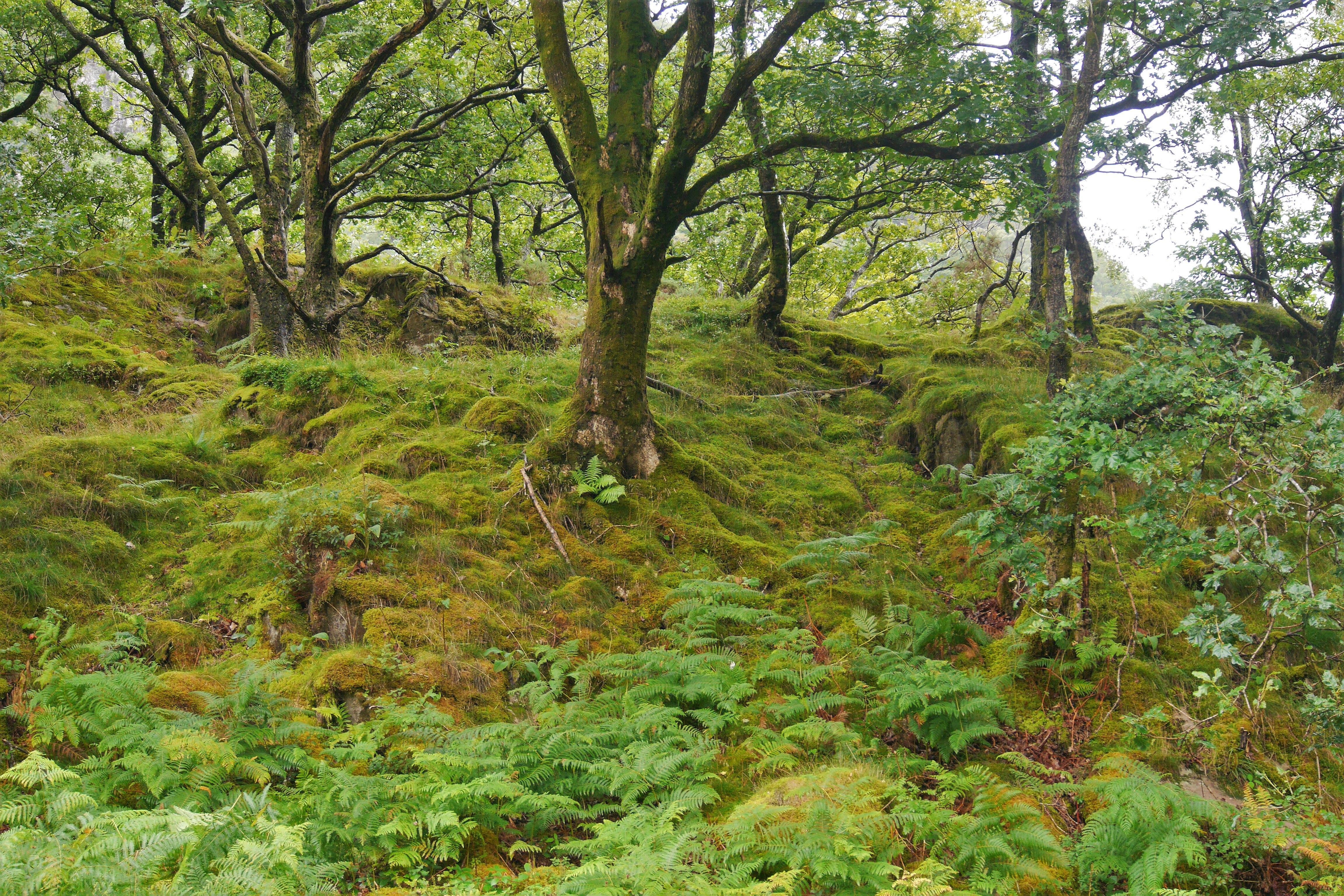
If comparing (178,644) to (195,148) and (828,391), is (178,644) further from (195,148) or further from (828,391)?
(195,148)

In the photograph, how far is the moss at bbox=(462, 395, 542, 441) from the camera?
8180mm

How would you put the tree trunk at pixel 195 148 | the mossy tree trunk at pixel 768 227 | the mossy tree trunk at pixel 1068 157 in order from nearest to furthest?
the mossy tree trunk at pixel 1068 157
the mossy tree trunk at pixel 768 227
the tree trunk at pixel 195 148

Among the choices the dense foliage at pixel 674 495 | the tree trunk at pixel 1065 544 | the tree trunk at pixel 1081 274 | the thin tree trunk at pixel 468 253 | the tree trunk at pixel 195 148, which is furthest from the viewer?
the tree trunk at pixel 195 148

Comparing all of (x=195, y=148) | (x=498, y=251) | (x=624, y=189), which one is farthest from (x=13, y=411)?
(x=195, y=148)

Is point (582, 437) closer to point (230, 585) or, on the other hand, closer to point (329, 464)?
point (329, 464)

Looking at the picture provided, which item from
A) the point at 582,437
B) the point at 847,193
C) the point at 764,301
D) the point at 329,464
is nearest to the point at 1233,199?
the point at 847,193

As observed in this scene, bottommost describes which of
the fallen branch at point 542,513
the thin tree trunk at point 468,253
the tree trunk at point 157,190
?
the fallen branch at point 542,513

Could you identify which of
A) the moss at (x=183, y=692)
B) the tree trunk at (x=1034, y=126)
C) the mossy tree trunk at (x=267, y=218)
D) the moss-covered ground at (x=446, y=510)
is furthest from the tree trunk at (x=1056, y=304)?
the mossy tree trunk at (x=267, y=218)

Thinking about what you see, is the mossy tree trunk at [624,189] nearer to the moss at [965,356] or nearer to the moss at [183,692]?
the moss at [183,692]

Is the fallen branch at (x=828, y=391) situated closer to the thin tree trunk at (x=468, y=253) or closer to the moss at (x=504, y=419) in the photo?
the moss at (x=504, y=419)

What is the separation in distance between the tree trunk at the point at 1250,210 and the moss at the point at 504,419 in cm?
1056

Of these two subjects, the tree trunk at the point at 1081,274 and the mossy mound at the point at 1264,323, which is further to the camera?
the mossy mound at the point at 1264,323

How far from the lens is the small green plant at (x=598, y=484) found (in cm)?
710

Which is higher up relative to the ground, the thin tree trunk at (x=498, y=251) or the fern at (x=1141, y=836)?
the thin tree trunk at (x=498, y=251)
